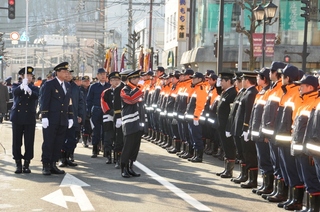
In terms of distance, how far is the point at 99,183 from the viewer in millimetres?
11367

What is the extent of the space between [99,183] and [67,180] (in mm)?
711

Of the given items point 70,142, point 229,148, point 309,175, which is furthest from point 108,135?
point 309,175

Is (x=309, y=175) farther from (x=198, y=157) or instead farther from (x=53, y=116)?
(x=198, y=157)

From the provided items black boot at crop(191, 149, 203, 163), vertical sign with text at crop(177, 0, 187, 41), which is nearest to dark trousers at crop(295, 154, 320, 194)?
black boot at crop(191, 149, 203, 163)

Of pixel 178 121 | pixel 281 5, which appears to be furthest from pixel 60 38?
pixel 178 121

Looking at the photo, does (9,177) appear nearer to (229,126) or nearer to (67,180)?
(67,180)

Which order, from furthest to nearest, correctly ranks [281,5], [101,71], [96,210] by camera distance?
[281,5] → [101,71] → [96,210]

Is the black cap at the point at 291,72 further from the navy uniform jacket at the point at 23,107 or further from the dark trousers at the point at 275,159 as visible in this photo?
the navy uniform jacket at the point at 23,107

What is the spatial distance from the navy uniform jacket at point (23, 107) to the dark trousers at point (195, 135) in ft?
13.8

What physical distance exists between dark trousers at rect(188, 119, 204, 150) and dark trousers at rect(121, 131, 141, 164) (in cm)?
299

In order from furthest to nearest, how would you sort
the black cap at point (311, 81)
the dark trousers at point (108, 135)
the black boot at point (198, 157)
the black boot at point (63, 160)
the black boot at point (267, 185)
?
the black boot at point (198, 157) < the dark trousers at point (108, 135) < the black boot at point (63, 160) < the black boot at point (267, 185) < the black cap at point (311, 81)

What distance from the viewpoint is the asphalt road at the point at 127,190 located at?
9258 mm

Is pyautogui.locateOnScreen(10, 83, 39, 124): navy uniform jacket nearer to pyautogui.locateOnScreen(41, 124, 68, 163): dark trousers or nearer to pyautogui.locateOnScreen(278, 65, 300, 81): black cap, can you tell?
pyautogui.locateOnScreen(41, 124, 68, 163): dark trousers

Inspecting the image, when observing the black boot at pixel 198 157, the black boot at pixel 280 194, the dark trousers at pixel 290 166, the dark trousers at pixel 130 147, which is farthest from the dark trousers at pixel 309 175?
the black boot at pixel 198 157
